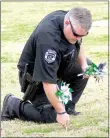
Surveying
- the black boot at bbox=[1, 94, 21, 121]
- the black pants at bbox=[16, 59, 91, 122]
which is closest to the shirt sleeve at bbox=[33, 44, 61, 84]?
the black pants at bbox=[16, 59, 91, 122]

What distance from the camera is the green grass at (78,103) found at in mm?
5106

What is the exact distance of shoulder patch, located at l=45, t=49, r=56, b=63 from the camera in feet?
15.9

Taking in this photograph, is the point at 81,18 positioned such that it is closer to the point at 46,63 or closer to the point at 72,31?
the point at 72,31

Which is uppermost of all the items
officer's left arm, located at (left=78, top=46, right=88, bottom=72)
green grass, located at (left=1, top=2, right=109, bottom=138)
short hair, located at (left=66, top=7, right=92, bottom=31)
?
short hair, located at (left=66, top=7, right=92, bottom=31)

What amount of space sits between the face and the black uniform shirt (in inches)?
4.2

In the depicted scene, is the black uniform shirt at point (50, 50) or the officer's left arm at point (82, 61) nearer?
the black uniform shirt at point (50, 50)

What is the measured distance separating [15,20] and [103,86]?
12.7 metres

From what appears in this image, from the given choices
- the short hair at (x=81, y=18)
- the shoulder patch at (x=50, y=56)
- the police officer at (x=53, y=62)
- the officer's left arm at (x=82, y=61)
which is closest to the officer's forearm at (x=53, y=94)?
the police officer at (x=53, y=62)

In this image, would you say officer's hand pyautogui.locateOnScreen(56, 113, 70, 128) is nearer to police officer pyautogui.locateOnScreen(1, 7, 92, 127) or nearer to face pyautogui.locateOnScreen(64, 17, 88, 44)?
police officer pyautogui.locateOnScreen(1, 7, 92, 127)

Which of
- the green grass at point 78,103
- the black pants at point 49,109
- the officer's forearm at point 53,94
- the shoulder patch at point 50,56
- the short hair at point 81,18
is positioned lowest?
the green grass at point 78,103

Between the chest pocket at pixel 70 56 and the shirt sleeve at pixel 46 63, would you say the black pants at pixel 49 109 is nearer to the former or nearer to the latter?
the chest pocket at pixel 70 56

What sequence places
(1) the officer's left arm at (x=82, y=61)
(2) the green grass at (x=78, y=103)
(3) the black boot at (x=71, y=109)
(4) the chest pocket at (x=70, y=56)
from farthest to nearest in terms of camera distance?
(3) the black boot at (x=71, y=109)
(1) the officer's left arm at (x=82, y=61)
(4) the chest pocket at (x=70, y=56)
(2) the green grass at (x=78, y=103)

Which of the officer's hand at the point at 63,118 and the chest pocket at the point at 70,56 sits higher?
the chest pocket at the point at 70,56

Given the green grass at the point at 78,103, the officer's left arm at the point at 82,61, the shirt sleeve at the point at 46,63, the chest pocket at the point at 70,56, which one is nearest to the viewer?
the shirt sleeve at the point at 46,63
